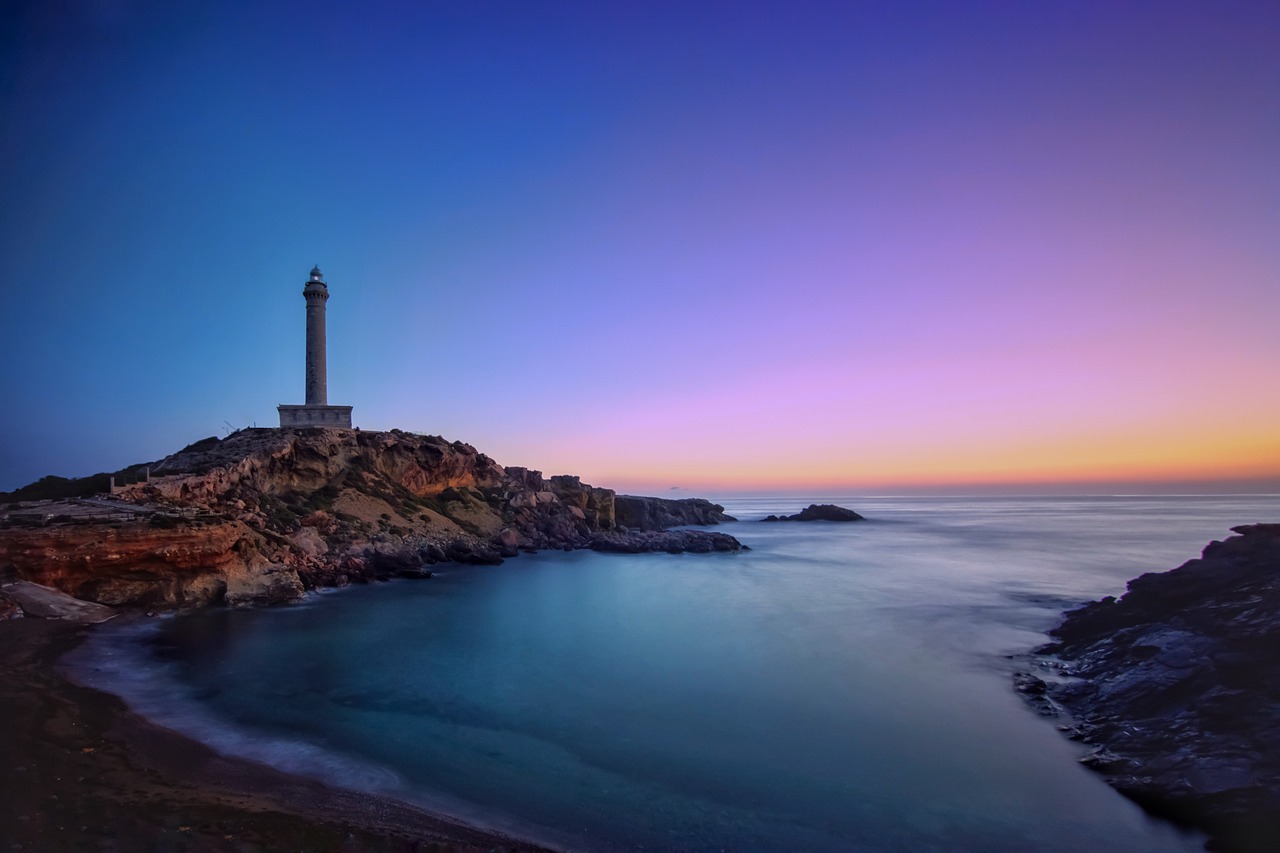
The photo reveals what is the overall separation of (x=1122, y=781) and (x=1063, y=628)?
8.11m

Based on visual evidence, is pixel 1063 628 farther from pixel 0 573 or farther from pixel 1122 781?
pixel 0 573

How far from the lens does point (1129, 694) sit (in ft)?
28.3

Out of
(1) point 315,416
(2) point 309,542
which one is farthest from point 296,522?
(1) point 315,416

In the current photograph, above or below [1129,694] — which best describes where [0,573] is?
above

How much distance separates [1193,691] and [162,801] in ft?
38.7

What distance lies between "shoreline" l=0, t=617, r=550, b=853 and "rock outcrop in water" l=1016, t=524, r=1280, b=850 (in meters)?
7.00

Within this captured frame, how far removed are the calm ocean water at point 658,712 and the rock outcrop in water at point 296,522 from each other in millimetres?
1798

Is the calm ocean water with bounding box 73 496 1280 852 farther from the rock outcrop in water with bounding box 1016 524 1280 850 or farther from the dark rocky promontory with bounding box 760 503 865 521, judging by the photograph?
the dark rocky promontory with bounding box 760 503 865 521

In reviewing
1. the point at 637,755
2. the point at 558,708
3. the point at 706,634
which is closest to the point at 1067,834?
the point at 637,755

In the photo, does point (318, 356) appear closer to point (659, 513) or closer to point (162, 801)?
point (162, 801)

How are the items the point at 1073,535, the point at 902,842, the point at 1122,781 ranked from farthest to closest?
the point at 1073,535 → the point at 1122,781 → the point at 902,842

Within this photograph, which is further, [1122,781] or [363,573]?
[363,573]

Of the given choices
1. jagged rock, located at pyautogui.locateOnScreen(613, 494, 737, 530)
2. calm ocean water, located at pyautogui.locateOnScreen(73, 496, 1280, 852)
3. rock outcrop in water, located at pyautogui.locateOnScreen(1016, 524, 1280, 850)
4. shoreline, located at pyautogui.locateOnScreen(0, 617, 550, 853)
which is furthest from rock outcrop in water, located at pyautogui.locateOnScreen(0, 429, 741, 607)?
rock outcrop in water, located at pyautogui.locateOnScreen(1016, 524, 1280, 850)

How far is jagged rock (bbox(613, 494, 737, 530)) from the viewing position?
196ft
